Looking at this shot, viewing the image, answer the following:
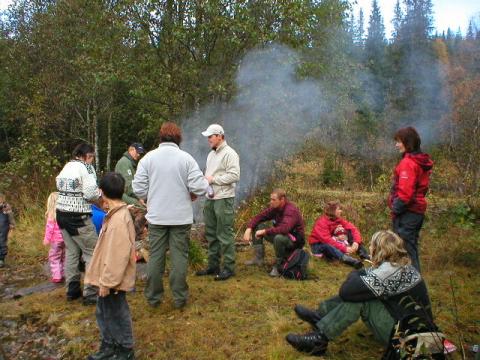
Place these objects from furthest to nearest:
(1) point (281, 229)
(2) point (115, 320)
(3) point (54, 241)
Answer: (3) point (54, 241)
(1) point (281, 229)
(2) point (115, 320)

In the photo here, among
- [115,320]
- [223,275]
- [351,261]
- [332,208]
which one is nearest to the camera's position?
[115,320]

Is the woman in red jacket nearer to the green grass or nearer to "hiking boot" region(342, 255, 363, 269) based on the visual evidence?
the green grass

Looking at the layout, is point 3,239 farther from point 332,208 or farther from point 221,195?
point 332,208

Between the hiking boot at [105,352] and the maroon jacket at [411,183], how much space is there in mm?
3052

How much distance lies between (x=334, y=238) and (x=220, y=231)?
2.19 metres

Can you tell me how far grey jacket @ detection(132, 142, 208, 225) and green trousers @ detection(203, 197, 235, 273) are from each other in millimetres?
893

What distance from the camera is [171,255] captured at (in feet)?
14.3

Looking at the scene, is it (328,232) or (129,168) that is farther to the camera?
(328,232)

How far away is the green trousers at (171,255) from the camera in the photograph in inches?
171

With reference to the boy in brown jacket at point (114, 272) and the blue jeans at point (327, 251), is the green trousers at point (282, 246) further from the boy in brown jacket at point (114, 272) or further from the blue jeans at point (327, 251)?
the boy in brown jacket at point (114, 272)

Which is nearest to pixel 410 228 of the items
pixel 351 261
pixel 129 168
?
pixel 351 261

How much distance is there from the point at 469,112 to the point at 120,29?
32.1 ft

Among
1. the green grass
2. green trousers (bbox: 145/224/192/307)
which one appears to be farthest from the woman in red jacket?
green trousers (bbox: 145/224/192/307)

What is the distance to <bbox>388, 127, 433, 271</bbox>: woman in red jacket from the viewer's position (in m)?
4.40
